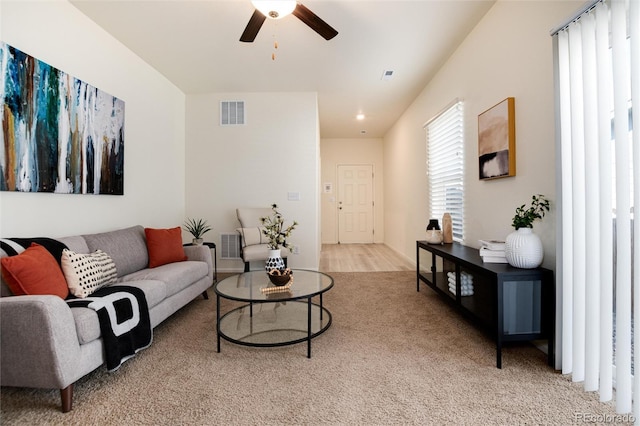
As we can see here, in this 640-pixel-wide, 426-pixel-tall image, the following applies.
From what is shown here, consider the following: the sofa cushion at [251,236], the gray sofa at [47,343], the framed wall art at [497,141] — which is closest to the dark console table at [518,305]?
the framed wall art at [497,141]

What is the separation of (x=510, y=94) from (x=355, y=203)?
5.17 metres

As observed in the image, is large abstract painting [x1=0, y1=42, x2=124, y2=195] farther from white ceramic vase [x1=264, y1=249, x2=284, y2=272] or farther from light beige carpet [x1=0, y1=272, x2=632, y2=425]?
white ceramic vase [x1=264, y1=249, x2=284, y2=272]

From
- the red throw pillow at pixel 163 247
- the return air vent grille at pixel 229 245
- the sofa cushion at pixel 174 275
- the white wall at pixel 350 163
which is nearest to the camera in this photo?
the sofa cushion at pixel 174 275

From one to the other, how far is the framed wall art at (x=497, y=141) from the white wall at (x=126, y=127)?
353 cm

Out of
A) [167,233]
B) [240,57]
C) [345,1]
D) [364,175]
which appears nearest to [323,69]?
[240,57]

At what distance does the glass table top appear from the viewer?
77.8 inches

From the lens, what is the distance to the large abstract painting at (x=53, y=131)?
197 centimetres

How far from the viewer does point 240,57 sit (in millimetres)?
3293

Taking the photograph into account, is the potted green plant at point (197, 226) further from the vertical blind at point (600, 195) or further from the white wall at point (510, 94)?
the vertical blind at point (600, 195)

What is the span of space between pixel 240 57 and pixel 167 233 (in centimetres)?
209

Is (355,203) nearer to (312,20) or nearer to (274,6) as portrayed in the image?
(312,20)

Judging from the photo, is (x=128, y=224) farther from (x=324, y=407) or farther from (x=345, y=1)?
(x=345, y=1)

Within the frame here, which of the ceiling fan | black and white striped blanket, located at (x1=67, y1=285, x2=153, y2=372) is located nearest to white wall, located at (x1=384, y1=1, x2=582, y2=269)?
the ceiling fan

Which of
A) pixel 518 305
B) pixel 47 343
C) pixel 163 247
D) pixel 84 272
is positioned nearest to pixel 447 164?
pixel 518 305
